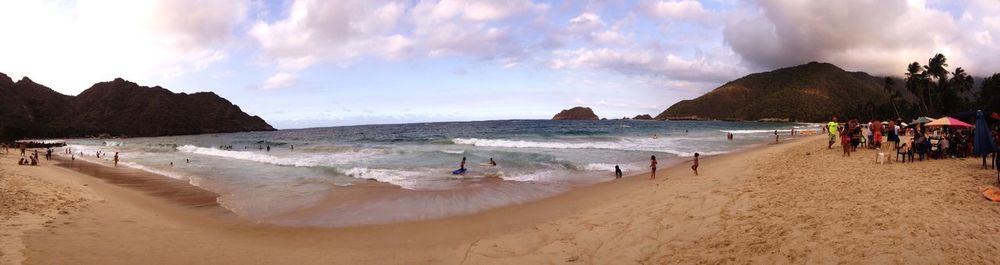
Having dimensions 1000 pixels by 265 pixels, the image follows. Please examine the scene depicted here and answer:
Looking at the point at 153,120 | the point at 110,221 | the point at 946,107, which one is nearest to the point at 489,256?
the point at 110,221

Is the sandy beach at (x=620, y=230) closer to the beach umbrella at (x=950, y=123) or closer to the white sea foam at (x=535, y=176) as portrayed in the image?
the beach umbrella at (x=950, y=123)

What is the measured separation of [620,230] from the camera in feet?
28.5

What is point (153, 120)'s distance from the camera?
132 metres

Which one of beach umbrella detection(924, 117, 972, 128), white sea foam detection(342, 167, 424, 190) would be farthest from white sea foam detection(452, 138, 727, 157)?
white sea foam detection(342, 167, 424, 190)

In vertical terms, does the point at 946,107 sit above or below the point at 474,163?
above

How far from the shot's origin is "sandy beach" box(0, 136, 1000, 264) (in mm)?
6527

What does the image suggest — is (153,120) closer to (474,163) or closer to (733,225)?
(474,163)

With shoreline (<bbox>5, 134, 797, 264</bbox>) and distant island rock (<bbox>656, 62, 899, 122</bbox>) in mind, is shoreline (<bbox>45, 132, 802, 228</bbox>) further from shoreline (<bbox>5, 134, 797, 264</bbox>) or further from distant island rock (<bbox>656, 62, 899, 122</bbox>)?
distant island rock (<bbox>656, 62, 899, 122</bbox>)

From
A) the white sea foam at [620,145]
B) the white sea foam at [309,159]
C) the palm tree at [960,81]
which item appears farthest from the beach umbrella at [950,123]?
the palm tree at [960,81]

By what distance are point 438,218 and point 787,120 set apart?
161 metres

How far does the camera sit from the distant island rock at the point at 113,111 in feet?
369

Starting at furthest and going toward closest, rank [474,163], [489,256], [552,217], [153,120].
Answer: [153,120] → [474,163] → [552,217] → [489,256]

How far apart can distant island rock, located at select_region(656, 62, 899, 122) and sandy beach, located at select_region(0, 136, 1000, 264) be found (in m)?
142

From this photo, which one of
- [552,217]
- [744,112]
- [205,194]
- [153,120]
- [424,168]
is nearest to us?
[552,217]
